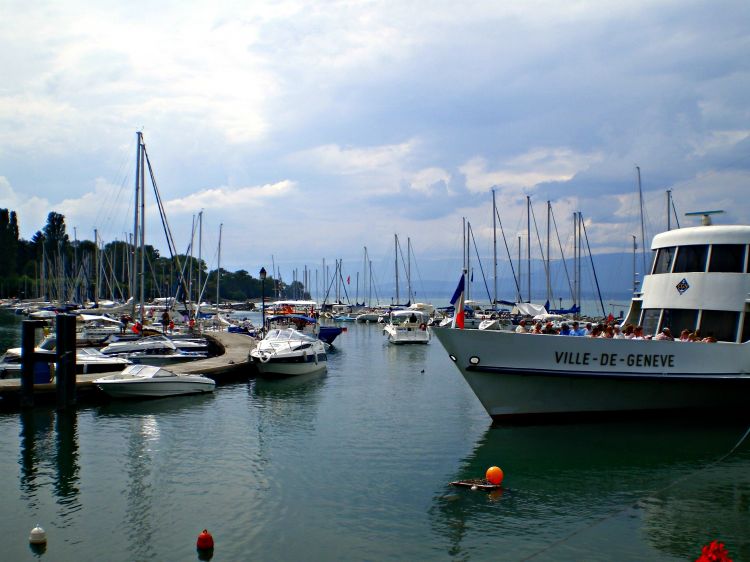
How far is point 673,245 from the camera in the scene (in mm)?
20734

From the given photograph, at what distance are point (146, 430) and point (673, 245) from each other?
57.0ft

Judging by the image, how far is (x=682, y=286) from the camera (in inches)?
792

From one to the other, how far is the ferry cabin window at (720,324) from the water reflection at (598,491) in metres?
2.86

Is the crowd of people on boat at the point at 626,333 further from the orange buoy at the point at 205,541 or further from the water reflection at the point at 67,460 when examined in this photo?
the water reflection at the point at 67,460

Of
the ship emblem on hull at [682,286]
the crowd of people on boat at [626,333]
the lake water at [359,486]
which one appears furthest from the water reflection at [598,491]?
the ship emblem on hull at [682,286]

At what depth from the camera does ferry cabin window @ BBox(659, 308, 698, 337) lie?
20.0 metres

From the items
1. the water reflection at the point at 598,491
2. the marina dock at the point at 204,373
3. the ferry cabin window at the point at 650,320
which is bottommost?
the water reflection at the point at 598,491

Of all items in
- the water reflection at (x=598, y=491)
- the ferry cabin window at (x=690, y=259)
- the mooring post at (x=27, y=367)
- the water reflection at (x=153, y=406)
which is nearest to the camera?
the water reflection at (x=598, y=491)

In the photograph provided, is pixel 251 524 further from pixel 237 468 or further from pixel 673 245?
pixel 673 245

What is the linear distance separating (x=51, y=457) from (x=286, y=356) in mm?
16495

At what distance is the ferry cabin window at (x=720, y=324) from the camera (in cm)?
1933

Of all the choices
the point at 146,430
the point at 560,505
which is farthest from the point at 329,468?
the point at 146,430

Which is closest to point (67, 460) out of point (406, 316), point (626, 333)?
point (626, 333)

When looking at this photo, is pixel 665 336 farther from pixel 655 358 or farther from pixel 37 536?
pixel 37 536
